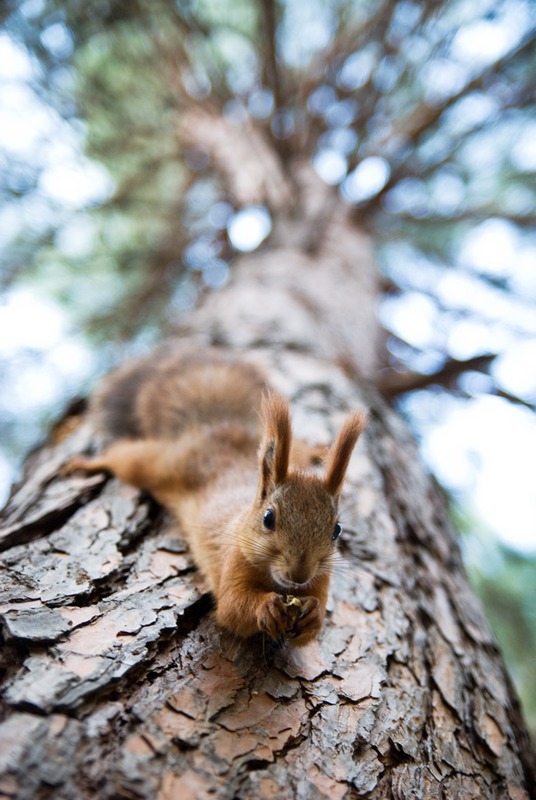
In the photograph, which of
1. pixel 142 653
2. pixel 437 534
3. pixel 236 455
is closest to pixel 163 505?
pixel 236 455

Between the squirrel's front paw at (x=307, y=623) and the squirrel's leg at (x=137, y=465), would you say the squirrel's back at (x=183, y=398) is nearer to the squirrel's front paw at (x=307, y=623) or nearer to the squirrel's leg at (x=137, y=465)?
the squirrel's leg at (x=137, y=465)

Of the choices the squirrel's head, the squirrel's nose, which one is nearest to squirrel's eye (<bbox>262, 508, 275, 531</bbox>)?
the squirrel's head

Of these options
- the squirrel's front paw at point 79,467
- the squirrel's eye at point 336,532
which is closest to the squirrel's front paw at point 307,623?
the squirrel's eye at point 336,532

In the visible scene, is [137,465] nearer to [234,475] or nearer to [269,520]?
[234,475]

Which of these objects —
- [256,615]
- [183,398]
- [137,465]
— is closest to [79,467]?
[137,465]

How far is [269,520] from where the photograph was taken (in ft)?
4.42

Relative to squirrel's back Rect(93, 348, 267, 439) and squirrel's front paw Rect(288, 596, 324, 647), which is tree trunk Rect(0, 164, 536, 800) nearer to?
squirrel's front paw Rect(288, 596, 324, 647)

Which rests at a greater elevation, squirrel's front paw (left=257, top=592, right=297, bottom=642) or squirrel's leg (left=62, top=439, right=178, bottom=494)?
squirrel's leg (left=62, top=439, right=178, bottom=494)

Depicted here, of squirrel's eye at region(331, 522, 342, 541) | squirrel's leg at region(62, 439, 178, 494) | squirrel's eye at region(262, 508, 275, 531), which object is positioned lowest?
squirrel's eye at region(331, 522, 342, 541)

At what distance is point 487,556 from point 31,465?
9.17 ft

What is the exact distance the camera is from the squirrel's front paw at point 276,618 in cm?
114

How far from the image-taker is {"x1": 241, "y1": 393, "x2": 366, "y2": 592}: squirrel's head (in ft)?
4.17

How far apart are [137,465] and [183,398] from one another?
0.40 meters

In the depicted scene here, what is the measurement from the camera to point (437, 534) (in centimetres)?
178
